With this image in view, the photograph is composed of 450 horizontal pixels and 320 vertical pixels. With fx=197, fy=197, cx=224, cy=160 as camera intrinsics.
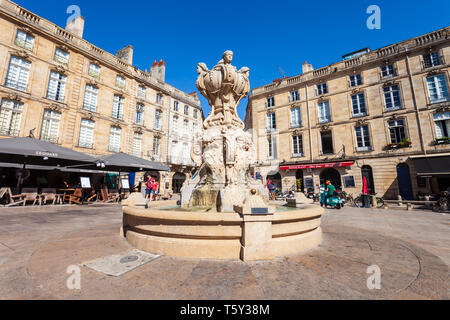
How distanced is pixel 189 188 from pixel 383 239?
14.6ft

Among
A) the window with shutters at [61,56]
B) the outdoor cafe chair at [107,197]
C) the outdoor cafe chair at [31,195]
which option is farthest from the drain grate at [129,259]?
the window with shutters at [61,56]

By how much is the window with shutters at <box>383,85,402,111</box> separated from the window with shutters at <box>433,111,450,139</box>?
2.52 m

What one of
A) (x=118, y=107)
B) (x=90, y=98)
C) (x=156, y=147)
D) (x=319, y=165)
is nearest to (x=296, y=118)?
(x=319, y=165)

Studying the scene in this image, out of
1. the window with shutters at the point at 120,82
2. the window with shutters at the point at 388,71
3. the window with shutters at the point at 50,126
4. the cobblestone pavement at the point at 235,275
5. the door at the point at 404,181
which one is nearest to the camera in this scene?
the cobblestone pavement at the point at 235,275

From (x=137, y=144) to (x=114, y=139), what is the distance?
236 centimetres

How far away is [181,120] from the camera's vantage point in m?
26.5

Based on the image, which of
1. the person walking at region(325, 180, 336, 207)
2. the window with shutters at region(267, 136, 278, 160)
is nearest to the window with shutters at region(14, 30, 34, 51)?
the window with shutters at region(267, 136, 278, 160)

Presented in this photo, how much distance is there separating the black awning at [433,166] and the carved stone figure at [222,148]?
15495mm

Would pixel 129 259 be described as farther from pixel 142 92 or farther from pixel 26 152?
pixel 142 92

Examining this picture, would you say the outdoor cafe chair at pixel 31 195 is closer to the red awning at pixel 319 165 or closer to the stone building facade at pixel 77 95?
the stone building facade at pixel 77 95

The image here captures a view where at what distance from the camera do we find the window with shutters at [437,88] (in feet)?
49.4
